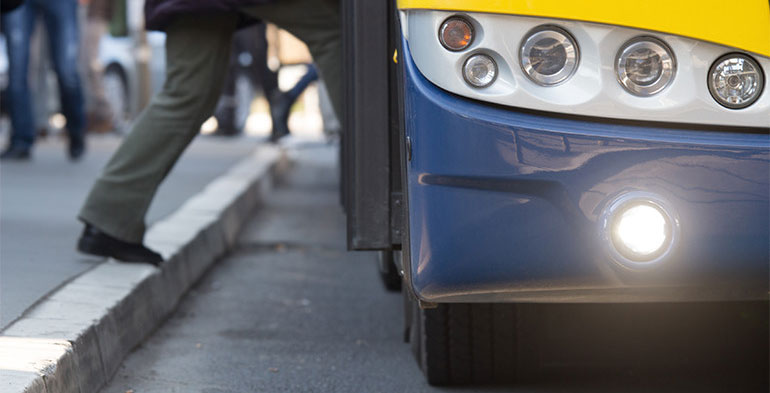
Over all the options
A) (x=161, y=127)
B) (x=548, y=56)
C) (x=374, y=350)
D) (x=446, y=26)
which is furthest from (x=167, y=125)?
(x=548, y=56)

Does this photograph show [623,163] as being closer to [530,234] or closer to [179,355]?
[530,234]

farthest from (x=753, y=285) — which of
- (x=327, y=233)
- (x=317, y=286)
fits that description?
(x=327, y=233)

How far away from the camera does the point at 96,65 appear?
11383 mm

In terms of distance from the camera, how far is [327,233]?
6.37 meters

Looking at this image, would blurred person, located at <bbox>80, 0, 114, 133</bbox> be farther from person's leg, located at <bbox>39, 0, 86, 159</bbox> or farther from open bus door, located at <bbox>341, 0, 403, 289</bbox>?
open bus door, located at <bbox>341, 0, 403, 289</bbox>

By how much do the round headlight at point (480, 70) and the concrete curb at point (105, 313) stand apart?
1.10 meters

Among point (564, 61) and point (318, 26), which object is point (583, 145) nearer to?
point (564, 61)

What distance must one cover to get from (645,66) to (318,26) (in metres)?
1.45

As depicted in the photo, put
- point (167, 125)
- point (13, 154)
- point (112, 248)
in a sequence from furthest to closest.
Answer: point (13, 154), point (112, 248), point (167, 125)

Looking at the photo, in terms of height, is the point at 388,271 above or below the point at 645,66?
below

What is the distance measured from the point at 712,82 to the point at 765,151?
0.57 ft

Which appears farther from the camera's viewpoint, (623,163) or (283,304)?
(283,304)

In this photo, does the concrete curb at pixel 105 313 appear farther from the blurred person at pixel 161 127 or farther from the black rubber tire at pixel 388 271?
the black rubber tire at pixel 388 271

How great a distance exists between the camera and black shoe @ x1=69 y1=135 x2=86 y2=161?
8.36m
